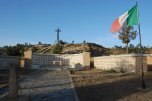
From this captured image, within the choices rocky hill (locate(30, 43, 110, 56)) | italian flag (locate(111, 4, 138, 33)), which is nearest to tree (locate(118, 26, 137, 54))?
rocky hill (locate(30, 43, 110, 56))

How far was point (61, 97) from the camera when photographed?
1259cm

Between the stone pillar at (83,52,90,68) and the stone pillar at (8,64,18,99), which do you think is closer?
the stone pillar at (8,64,18,99)

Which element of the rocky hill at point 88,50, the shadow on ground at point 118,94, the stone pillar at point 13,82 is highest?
the rocky hill at point 88,50

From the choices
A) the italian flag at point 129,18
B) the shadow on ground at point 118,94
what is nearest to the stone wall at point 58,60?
the italian flag at point 129,18

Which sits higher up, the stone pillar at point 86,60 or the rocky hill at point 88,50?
the rocky hill at point 88,50

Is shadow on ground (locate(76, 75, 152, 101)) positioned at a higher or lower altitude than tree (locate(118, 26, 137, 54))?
lower

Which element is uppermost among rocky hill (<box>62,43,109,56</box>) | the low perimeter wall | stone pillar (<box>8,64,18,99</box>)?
rocky hill (<box>62,43,109,56</box>)

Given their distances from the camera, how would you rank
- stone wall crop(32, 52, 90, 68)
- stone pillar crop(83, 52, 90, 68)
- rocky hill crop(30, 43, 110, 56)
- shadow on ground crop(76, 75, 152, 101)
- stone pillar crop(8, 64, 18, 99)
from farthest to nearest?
rocky hill crop(30, 43, 110, 56)
stone wall crop(32, 52, 90, 68)
stone pillar crop(83, 52, 90, 68)
shadow on ground crop(76, 75, 152, 101)
stone pillar crop(8, 64, 18, 99)

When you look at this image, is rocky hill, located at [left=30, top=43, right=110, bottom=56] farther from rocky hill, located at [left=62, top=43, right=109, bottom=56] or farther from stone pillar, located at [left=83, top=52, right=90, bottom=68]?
stone pillar, located at [left=83, top=52, right=90, bottom=68]

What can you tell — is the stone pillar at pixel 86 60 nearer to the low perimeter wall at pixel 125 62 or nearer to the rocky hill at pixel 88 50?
the low perimeter wall at pixel 125 62

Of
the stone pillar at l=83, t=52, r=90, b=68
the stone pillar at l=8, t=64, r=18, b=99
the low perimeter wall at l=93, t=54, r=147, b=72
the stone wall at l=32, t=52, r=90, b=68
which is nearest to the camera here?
the stone pillar at l=8, t=64, r=18, b=99

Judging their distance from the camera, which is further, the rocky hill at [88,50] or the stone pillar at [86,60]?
the rocky hill at [88,50]

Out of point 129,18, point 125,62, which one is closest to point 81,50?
point 125,62

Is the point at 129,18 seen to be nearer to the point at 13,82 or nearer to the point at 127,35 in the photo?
the point at 13,82
